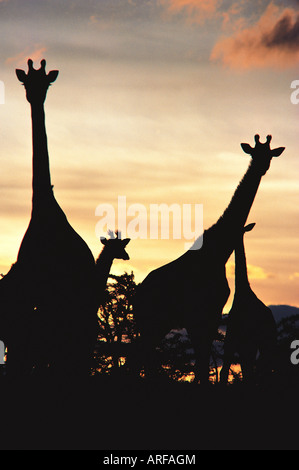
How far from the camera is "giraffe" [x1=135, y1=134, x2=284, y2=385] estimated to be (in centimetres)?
1217

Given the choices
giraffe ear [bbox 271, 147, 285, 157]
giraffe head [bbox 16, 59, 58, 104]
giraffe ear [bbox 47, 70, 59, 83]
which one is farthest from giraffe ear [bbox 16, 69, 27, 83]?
giraffe ear [bbox 271, 147, 285, 157]

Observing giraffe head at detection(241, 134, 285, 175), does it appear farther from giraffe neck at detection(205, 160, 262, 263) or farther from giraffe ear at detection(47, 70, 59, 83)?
giraffe ear at detection(47, 70, 59, 83)

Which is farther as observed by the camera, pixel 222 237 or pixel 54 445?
pixel 222 237

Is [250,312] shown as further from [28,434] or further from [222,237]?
[28,434]

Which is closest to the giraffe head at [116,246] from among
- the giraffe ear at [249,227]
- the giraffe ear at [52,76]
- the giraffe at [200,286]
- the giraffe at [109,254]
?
the giraffe at [109,254]

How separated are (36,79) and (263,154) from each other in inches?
198

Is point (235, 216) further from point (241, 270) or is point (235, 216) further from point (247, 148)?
point (241, 270)

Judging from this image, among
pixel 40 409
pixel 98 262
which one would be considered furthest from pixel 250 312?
pixel 40 409

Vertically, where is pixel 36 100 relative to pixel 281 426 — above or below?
above

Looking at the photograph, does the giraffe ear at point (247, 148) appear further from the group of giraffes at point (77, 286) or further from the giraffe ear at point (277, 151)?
the giraffe ear at point (277, 151)

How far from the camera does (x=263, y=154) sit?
13.2 meters

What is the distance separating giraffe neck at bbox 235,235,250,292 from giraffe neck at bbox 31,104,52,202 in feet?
19.6

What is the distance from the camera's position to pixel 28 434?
27.5 feet
